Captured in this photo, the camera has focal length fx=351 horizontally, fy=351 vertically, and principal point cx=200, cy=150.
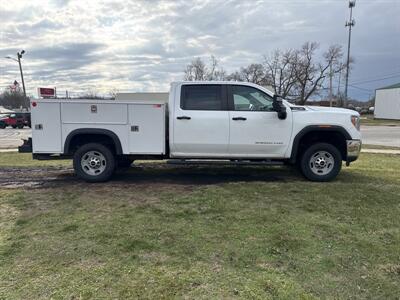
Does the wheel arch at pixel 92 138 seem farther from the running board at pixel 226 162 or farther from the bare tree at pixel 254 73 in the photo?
the bare tree at pixel 254 73

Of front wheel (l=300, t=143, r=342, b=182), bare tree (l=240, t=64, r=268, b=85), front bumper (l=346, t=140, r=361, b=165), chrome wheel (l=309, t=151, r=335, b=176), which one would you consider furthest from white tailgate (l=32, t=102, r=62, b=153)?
bare tree (l=240, t=64, r=268, b=85)

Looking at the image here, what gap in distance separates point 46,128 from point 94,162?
1114 millimetres

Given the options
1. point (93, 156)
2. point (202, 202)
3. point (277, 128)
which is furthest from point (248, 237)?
point (93, 156)

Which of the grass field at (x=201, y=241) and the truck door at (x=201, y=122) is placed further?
the truck door at (x=201, y=122)

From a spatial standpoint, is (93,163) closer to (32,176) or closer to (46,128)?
(46,128)

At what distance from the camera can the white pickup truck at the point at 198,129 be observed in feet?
22.3

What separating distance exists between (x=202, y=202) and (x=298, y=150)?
2698 mm

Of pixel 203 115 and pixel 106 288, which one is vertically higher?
pixel 203 115

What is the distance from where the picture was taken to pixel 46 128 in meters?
6.80

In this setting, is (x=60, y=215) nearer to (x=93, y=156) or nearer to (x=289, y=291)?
(x=93, y=156)

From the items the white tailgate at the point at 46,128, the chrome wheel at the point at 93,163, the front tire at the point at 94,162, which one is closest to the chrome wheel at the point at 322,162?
the front tire at the point at 94,162

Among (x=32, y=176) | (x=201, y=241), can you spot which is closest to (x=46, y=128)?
(x=32, y=176)

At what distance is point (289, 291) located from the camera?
306 centimetres

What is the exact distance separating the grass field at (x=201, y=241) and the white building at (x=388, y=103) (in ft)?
188
